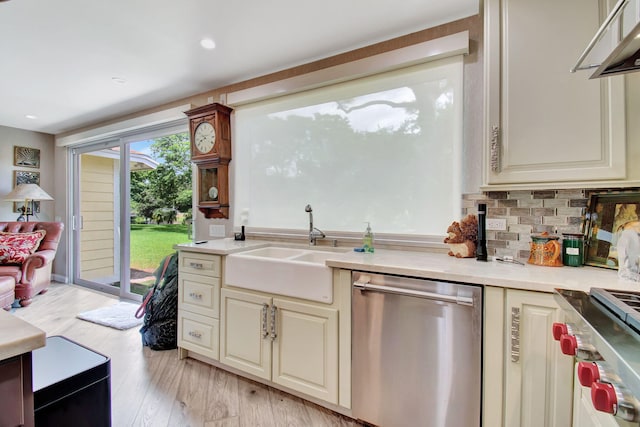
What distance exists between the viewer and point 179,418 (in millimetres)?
1713

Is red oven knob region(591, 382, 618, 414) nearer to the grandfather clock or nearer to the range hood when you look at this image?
the range hood

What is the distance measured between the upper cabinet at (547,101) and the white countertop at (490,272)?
43 cm

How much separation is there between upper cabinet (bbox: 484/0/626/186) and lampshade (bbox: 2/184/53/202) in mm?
5639

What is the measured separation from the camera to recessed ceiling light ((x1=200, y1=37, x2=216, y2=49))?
2176mm

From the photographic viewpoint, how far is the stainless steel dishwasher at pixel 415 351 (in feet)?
4.38

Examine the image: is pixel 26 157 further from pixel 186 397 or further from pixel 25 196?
pixel 186 397

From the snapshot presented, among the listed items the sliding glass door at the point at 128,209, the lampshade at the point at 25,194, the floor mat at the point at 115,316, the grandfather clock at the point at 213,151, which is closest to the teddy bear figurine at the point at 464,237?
the grandfather clock at the point at 213,151

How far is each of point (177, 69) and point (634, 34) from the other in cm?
292

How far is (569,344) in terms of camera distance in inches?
29.3

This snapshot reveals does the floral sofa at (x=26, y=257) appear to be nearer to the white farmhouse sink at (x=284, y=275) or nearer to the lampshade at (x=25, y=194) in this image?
the lampshade at (x=25, y=194)

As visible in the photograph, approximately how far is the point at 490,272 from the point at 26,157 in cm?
634

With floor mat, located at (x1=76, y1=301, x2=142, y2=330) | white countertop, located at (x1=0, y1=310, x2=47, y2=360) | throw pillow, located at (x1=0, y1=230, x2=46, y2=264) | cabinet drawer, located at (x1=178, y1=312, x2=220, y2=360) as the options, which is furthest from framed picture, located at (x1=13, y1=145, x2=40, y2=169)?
white countertop, located at (x1=0, y1=310, x2=47, y2=360)

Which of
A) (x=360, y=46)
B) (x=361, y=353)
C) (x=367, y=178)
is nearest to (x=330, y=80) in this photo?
(x=360, y=46)

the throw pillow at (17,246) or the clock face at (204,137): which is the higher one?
the clock face at (204,137)
